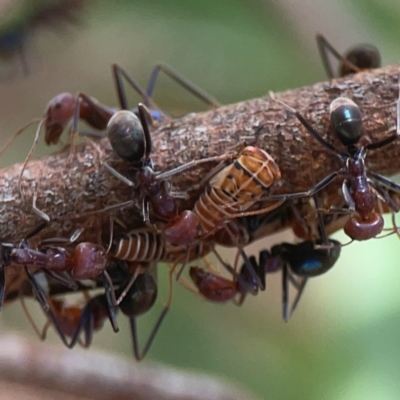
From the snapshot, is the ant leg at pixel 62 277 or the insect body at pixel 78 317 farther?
the insect body at pixel 78 317

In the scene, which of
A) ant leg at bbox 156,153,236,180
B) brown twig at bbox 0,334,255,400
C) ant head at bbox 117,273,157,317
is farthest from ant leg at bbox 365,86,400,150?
brown twig at bbox 0,334,255,400

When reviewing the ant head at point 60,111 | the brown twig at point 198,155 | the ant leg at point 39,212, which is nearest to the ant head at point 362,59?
the brown twig at point 198,155

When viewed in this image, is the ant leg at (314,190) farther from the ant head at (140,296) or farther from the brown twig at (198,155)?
the ant head at (140,296)

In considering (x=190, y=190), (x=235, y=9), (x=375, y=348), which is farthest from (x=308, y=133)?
(x=235, y=9)

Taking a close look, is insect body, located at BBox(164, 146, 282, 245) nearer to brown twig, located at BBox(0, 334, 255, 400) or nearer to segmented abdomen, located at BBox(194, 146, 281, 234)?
segmented abdomen, located at BBox(194, 146, 281, 234)

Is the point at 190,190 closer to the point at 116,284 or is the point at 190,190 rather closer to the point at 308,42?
the point at 116,284

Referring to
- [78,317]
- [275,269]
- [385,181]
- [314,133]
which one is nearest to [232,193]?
[314,133]

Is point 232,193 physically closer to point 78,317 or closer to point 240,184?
point 240,184
